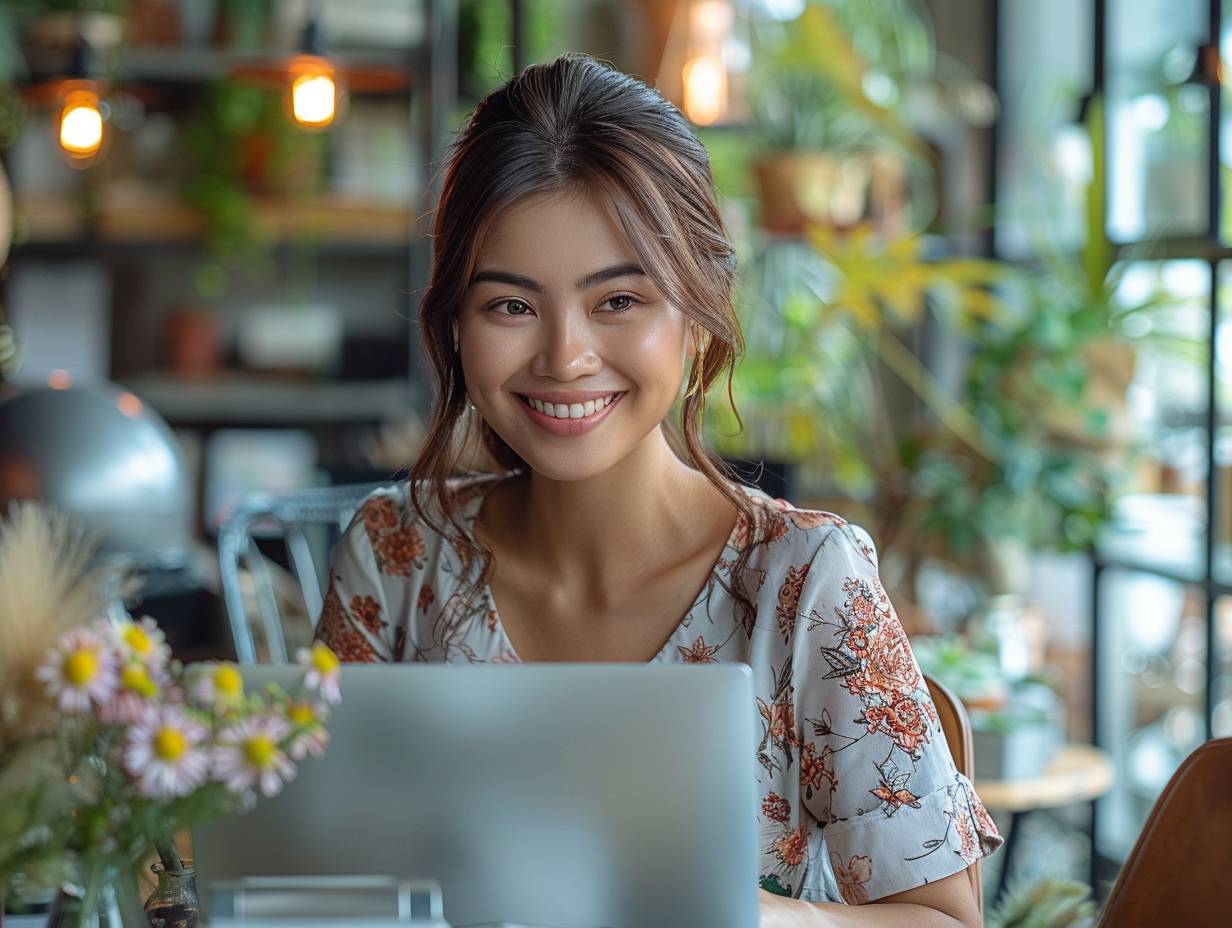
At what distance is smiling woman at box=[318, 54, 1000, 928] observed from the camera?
51.9 inches

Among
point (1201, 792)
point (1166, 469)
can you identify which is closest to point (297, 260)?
point (1166, 469)

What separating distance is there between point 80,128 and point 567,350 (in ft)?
7.90

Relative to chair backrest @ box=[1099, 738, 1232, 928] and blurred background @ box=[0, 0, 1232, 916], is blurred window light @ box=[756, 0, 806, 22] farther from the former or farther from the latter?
chair backrest @ box=[1099, 738, 1232, 928]

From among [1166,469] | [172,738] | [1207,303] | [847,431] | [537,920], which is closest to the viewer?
[172,738]

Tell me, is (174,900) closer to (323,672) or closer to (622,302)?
(323,672)

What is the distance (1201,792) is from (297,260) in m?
4.09

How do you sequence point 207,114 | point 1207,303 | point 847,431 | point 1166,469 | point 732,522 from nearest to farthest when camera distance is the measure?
point 732,522, point 1207,303, point 1166,469, point 847,431, point 207,114

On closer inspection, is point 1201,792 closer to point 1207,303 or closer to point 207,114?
point 1207,303

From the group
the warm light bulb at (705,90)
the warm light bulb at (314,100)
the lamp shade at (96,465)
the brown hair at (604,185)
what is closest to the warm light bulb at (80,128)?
the warm light bulb at (314,100)

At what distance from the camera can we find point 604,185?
134cm

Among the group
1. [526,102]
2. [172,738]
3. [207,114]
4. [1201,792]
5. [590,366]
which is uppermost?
[207,114]

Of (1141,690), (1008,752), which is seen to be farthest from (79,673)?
A: (1141,690)

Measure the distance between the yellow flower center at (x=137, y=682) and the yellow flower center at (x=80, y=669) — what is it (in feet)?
0.05

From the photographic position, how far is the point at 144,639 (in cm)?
82
